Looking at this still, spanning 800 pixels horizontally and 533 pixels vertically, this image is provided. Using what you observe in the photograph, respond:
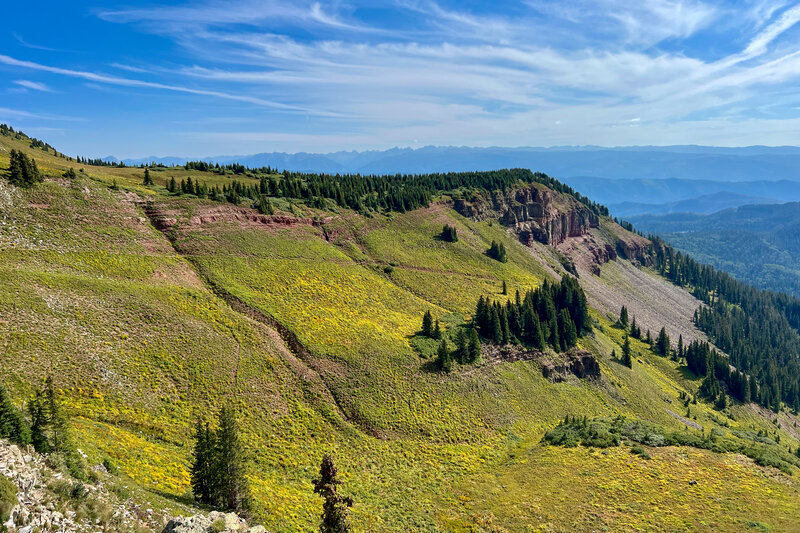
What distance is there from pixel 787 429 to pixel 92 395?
158608 mm

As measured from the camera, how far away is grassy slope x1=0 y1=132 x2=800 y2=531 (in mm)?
36938

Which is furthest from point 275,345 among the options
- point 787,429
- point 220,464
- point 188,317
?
point 787,429

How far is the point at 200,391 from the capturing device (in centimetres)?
4362

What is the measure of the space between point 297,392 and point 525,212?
150985mm

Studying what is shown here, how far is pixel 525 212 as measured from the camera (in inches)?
7042

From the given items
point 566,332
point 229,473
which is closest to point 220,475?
point 229,473

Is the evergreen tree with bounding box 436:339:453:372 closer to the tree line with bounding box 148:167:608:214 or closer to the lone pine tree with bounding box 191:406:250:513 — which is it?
the lone pine tree with bounding box 191:406:250:513

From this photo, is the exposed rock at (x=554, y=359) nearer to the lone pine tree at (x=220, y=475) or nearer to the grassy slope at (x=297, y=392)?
the grassy slope at (x=297, y=392)

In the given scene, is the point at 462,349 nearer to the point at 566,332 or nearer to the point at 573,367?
the point at 573,367

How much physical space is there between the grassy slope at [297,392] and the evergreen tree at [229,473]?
3.24 m

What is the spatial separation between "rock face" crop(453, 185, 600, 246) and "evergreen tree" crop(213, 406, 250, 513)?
133 metres

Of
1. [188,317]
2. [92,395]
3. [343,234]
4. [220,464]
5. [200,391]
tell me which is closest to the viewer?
[220,464]

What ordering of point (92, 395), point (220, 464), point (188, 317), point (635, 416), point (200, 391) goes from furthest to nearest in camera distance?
point (635, 416) < point (188, 317) < point (200, 391) < point (92, 395) < point (220, 464)

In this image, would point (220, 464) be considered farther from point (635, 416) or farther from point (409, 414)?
point (635, 416)
